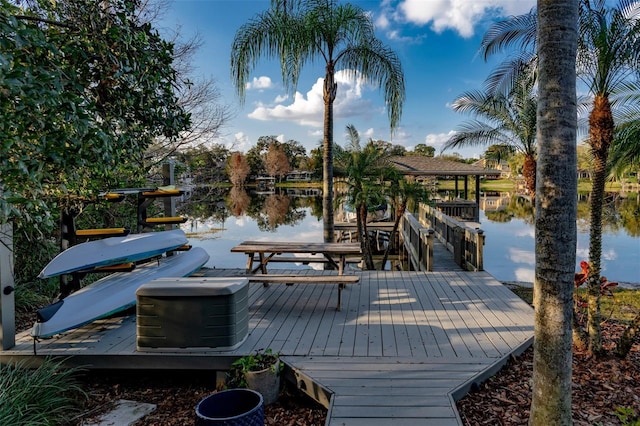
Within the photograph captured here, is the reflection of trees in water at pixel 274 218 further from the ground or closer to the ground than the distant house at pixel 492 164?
closer to the ground

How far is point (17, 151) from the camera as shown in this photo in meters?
2.11

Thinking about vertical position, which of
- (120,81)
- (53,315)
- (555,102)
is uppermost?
(120,81)

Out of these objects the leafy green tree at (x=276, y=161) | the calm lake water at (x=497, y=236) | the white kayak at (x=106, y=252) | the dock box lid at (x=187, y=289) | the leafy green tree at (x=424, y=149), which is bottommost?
the calm lake water at (x=497, y=236)

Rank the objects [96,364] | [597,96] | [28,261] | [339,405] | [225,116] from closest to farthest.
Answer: [339,405] < [96,364] < [597,96] < [28,261] < [225,116]

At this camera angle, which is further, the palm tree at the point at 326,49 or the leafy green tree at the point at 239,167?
the leafy green tree at the point at 239,167

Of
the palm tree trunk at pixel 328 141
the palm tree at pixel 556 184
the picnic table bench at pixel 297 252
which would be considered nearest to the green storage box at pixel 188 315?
the picnic table bench at pixel 297 252

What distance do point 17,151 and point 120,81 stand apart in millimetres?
909

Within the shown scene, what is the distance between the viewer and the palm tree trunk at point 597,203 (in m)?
3.35

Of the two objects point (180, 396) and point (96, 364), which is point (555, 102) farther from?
point (96, 364)

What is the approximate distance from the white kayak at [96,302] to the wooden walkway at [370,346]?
0.66 ft

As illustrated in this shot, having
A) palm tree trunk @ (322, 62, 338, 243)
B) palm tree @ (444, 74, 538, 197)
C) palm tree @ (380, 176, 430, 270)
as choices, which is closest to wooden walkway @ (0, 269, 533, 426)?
palm tree trunk @ (322, 62, 338, 243)

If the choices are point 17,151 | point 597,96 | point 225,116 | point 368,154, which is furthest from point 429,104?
point 17,151

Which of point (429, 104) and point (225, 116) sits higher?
point (429, 104)

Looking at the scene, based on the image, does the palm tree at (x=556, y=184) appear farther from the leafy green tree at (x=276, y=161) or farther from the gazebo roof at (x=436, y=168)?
the leafy green tree at (x=276, y=161)
